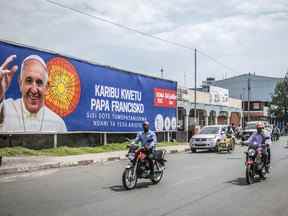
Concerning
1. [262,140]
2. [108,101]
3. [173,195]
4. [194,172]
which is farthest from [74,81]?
[173,195]

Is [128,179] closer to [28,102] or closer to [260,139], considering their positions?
[260,139]

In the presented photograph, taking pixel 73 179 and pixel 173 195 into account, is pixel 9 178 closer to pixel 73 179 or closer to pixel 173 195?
pixel 73 179

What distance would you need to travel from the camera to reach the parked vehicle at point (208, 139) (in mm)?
28062

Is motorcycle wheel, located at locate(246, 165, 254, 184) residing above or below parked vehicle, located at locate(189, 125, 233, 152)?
below

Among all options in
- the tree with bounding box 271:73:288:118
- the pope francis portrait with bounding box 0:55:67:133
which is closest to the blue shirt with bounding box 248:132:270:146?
the pope francis portrait with bounding box 0:55:67:133

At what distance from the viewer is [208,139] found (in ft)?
92.4

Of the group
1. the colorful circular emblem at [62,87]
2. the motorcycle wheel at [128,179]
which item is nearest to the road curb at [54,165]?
the colorful circular emblem at [62,87]

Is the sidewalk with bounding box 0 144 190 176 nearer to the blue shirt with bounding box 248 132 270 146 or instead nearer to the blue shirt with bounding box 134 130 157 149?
the blue shirt with bounding box 134 130 157 149

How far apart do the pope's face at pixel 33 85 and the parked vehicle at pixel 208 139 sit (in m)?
9.49

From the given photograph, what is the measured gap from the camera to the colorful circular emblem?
24906 mm

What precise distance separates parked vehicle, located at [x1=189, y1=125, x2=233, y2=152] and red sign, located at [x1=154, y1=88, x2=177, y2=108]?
767 cm

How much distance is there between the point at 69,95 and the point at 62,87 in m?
0.69

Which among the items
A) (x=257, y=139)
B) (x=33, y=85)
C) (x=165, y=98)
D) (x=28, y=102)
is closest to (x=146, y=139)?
(x=257, y=139)

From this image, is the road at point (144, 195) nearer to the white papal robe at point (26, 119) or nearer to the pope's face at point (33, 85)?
the white papal robe at point (26, 119)
